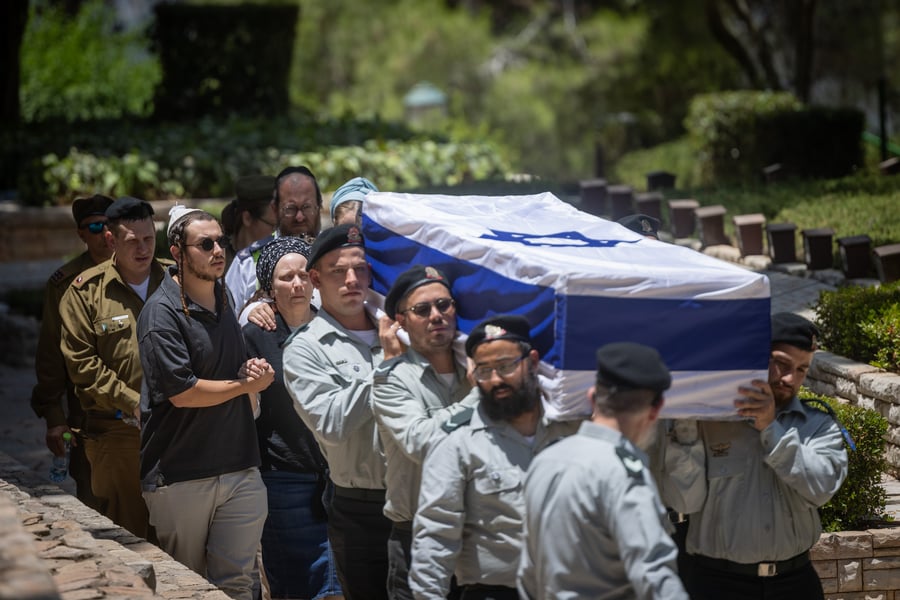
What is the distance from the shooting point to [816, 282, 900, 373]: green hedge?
286 inches

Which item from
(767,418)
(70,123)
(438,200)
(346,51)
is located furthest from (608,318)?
(346,51)

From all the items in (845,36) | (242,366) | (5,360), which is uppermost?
(845,36)

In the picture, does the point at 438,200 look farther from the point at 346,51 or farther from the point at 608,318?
the point at 346,51

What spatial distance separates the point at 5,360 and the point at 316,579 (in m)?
7.42

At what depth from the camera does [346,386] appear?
4.96 meters

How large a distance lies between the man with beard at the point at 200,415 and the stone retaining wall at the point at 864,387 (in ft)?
11.1

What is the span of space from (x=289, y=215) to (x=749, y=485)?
274cm

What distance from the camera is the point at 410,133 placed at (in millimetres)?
16922

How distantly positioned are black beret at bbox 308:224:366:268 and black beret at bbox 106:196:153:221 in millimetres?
1220

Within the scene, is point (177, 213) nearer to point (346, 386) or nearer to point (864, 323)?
point (346, 386)

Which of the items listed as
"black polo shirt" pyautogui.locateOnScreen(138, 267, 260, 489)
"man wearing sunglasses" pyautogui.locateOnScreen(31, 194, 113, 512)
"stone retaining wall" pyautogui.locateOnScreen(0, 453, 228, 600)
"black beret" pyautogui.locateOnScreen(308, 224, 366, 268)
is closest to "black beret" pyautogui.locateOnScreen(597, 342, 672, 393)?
"stone retaining wall" pyautogui.locateOnScreen(0, 453, 228, 600)

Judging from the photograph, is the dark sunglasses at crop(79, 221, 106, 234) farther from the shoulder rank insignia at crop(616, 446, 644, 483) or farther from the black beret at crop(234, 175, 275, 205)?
the shoulder rank insignia at crop(616, 446, 644, 483)

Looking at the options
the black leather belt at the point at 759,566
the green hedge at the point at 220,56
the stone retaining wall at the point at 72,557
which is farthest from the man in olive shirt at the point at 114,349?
the green hedge at the point at 220,56

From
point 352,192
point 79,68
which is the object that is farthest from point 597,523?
point 79,68
